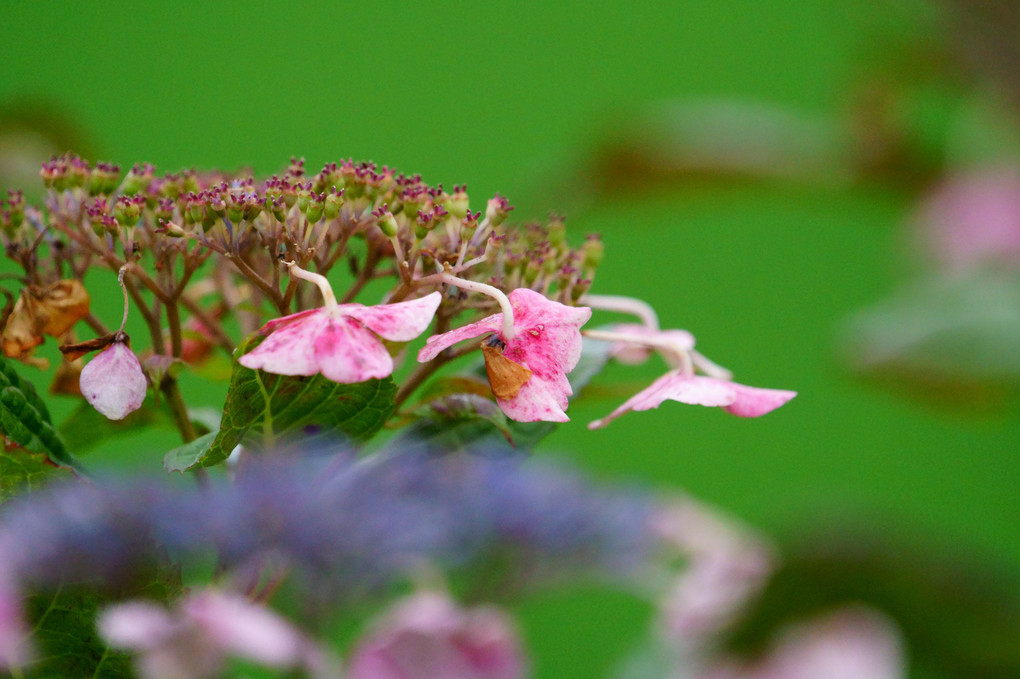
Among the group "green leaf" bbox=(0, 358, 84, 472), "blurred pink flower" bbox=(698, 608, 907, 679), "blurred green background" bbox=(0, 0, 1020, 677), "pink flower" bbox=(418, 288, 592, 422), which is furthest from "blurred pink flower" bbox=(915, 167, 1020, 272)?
"green leaf" bbox=(0, 358, 84, 472)

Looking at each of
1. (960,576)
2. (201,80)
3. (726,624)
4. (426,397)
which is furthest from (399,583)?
(201,80)

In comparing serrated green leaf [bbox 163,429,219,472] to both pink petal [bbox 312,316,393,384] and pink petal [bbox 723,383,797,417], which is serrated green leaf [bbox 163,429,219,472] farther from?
pink petal [bbox 723,383,797,417]

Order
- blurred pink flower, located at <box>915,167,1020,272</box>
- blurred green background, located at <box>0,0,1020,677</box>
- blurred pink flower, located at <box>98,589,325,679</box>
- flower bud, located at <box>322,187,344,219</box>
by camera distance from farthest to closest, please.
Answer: blurred green background, located at <box>0,0,1020,677</box> → blurred pink flower, located at <box>915,167,1020,272</box> → flower bud, located at <box>322,187,344,219</box> → blurred pink flower, located at <box>98,589,325,679</box>

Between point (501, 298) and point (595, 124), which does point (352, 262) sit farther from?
point (595, 124)

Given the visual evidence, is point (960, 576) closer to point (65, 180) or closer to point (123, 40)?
point (65, 180)

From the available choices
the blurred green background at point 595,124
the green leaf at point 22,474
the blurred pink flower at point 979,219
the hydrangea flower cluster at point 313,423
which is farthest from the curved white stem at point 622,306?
the blurred green background at point 595,124

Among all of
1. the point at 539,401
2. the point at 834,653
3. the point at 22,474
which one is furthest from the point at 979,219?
the point at 22,474
